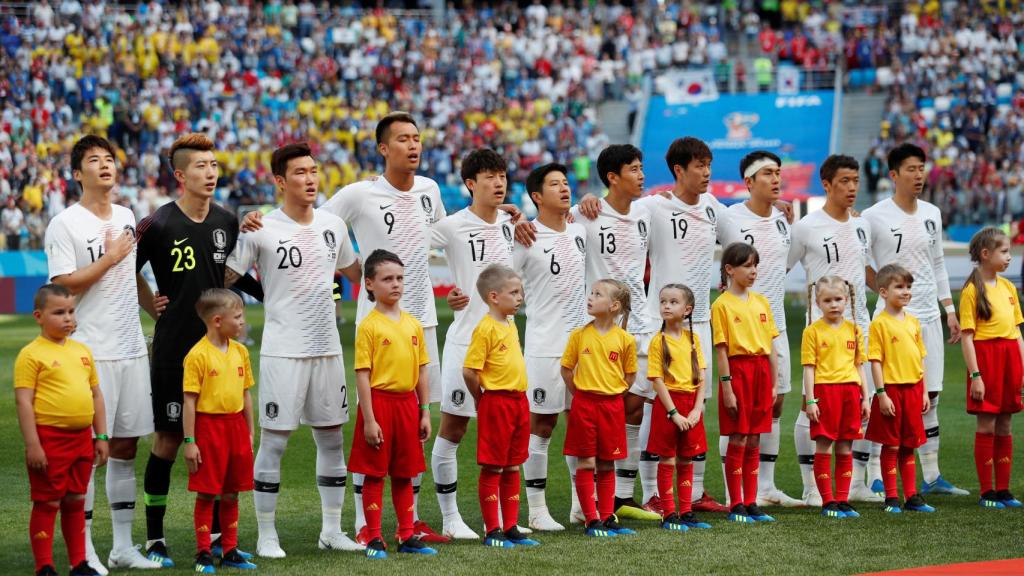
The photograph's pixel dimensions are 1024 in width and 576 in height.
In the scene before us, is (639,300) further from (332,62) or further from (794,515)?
(332,62)

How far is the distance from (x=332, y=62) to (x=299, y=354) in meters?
30.6

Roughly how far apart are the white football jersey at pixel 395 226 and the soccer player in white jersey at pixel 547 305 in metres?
0.62

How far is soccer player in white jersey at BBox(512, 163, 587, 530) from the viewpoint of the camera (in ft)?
26.9

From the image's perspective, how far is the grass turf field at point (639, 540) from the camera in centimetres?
708

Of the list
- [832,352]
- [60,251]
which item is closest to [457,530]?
[832,352]

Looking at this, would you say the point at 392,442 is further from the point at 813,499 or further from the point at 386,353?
the point at 813,499

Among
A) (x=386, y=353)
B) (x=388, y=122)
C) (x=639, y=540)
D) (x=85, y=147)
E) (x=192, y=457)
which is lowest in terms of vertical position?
(x=639, y=540)

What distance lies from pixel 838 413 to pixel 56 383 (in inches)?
180

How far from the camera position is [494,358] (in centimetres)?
761

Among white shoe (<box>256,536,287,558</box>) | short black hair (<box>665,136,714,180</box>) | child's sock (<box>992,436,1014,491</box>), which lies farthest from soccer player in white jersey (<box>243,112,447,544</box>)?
child's sock (<box>992,436,1014,491</box>)

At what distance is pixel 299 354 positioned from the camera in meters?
7.44

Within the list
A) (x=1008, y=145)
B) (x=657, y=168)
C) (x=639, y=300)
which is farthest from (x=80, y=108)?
(x=639, y=300)

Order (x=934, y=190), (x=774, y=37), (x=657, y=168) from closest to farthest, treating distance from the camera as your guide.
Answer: (x=934, y=190), (x=657, y=168), (x=774, y=37)

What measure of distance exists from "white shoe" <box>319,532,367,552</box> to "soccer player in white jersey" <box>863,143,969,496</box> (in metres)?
3.84
